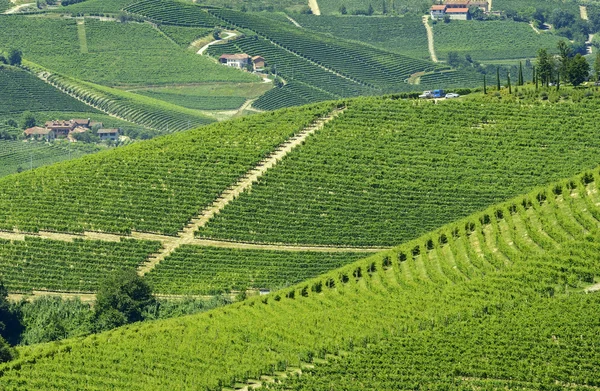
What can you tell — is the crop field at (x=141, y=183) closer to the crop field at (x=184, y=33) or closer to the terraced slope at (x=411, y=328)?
the terraced slope at (x=411, y=328)

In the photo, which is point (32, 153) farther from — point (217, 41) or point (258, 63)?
point (217, 41)

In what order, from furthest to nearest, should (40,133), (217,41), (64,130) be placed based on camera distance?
1. (217,41)
2. (64,130)
3. (40,133)

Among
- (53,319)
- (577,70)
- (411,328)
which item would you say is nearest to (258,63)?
(577,70)

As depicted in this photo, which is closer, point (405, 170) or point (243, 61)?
point (405, 170)

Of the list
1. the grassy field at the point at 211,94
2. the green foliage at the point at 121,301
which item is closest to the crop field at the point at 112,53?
the grassy field at the point at 211,94

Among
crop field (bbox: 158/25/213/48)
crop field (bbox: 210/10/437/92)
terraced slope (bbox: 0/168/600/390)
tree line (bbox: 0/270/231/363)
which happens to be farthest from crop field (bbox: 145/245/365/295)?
crop field (bbox: 158/25/213/48)

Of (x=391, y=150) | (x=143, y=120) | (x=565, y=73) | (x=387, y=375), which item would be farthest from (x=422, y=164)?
(x=143, y=120)
